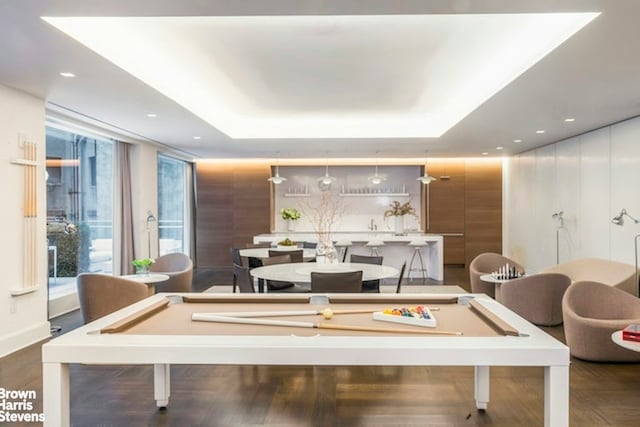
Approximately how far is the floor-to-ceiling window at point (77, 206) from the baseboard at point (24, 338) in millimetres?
1176

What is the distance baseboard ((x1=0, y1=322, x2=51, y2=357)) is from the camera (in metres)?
4.29

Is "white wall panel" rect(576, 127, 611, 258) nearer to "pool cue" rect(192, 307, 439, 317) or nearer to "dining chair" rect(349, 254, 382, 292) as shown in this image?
"dining chair" rect(349, 254, 382, 292)

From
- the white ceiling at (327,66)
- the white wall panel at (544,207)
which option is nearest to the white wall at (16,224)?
the white ceiling at (327,66)

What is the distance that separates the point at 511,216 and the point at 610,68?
6.57 metres

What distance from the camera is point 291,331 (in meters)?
→ 2.33

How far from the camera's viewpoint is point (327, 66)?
14.7 feet

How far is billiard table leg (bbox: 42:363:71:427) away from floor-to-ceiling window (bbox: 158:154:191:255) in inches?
277

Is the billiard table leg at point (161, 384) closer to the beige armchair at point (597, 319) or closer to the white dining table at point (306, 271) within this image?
the white dining table at point (306, 271)

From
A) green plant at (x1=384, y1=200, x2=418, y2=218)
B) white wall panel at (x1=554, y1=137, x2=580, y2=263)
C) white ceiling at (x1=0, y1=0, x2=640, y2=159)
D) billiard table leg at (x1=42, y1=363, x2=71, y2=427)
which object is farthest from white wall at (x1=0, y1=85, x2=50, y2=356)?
white wall panel at (x1=554, y1=137, x2=580, y2=263)

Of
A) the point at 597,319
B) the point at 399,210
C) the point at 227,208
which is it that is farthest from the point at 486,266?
the point at 227,208

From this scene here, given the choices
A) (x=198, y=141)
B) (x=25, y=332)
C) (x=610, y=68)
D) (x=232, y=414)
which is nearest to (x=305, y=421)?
(x=232, y=414)

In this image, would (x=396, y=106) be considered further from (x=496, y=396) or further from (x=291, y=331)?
(x=291, y=331)

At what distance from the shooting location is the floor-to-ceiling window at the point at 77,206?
19.1ft

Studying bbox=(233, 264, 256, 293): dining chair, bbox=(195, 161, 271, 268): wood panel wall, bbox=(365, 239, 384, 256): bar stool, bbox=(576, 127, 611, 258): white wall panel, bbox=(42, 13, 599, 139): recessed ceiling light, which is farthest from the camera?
bbox=(195, 161, 271, 268): wood panel wall
